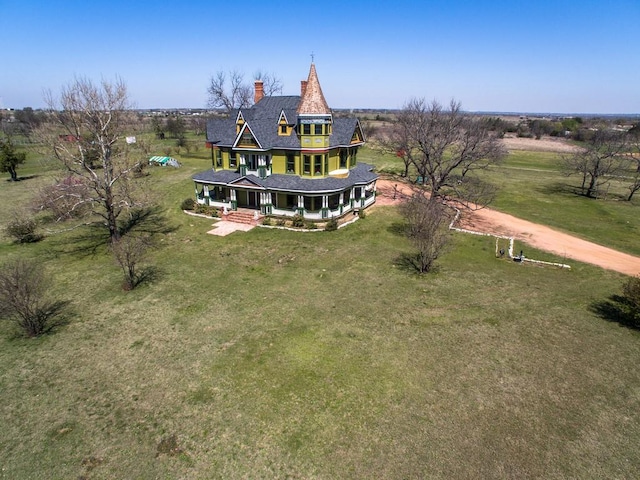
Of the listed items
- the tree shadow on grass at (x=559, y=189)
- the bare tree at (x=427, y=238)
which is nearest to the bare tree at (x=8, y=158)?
the bare tree at (x=427, y=238)

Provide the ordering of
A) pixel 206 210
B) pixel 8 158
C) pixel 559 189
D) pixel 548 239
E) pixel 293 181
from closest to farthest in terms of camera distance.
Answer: pixel 548 239
pixel 293 181
pixel 206 210
pixel 8 158
pixel 559 189

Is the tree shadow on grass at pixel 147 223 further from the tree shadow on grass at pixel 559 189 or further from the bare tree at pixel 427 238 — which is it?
the tree shadow on grass at pixel 559 189

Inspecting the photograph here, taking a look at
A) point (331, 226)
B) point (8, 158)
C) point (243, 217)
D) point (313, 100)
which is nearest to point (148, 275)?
point (243, 217)

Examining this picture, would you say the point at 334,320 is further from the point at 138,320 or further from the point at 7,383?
the point at 7,383

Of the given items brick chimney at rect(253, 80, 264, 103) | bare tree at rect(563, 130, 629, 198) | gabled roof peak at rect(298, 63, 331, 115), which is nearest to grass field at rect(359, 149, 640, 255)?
bare tree at rect(563, 130, 629, 198)

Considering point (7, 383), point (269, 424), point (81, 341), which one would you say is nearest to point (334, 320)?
point (269, 424)

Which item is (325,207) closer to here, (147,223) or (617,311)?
(147,223)

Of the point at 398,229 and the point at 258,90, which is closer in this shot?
the point at 398,229
